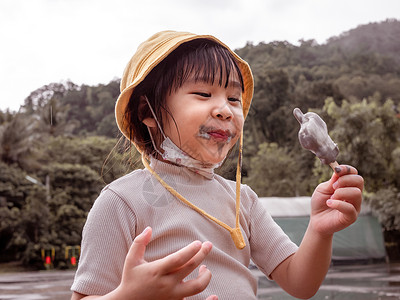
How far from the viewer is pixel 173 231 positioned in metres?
1.23

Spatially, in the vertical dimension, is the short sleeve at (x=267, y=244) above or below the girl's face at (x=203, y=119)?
below

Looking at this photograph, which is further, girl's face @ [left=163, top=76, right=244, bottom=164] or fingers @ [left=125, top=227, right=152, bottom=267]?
girl's face @ [left=163, top=76, right=244, bottom=164]

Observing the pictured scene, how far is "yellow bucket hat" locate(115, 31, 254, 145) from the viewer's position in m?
1.34

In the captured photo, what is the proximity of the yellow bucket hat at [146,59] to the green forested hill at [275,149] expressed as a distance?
8511mm

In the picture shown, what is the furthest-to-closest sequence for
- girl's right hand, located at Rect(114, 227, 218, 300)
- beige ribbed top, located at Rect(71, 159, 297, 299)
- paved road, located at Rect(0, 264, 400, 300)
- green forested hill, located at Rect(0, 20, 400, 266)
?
green forested hill, located at Rect(0, 20, 400, 266), paved road, located at Rect(0, 264, 400, 300), beige ribbed top, located at Rect(71, 159, 297, 299), girl's right hand, located at Rect(114, 227, 218, 300)

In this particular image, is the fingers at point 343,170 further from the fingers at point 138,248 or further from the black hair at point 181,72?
the fingers at point 138,248

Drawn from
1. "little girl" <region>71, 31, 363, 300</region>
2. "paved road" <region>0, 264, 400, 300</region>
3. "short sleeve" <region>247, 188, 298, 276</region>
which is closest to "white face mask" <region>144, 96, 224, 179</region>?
"little girl" <region>71, 31, 363, 300</region>

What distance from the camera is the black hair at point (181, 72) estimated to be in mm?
1339

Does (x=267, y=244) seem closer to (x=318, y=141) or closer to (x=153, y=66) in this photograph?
(x=318, y=141)

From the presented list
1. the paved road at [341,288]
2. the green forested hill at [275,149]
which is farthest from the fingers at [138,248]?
the green forested hill at [275,149]

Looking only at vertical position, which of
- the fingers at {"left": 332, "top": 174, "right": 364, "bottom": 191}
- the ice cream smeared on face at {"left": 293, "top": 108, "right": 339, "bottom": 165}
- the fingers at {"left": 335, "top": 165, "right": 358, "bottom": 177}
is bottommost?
the fingers at {"left": 332, "top": 174, "right": 364, "bottom": 191}

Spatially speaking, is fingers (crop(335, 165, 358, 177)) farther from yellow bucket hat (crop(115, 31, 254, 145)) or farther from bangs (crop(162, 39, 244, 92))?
yellow bucket hat (crop(115, 31, 254, 145))

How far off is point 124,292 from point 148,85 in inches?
25.0

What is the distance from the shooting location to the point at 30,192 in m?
18.8
